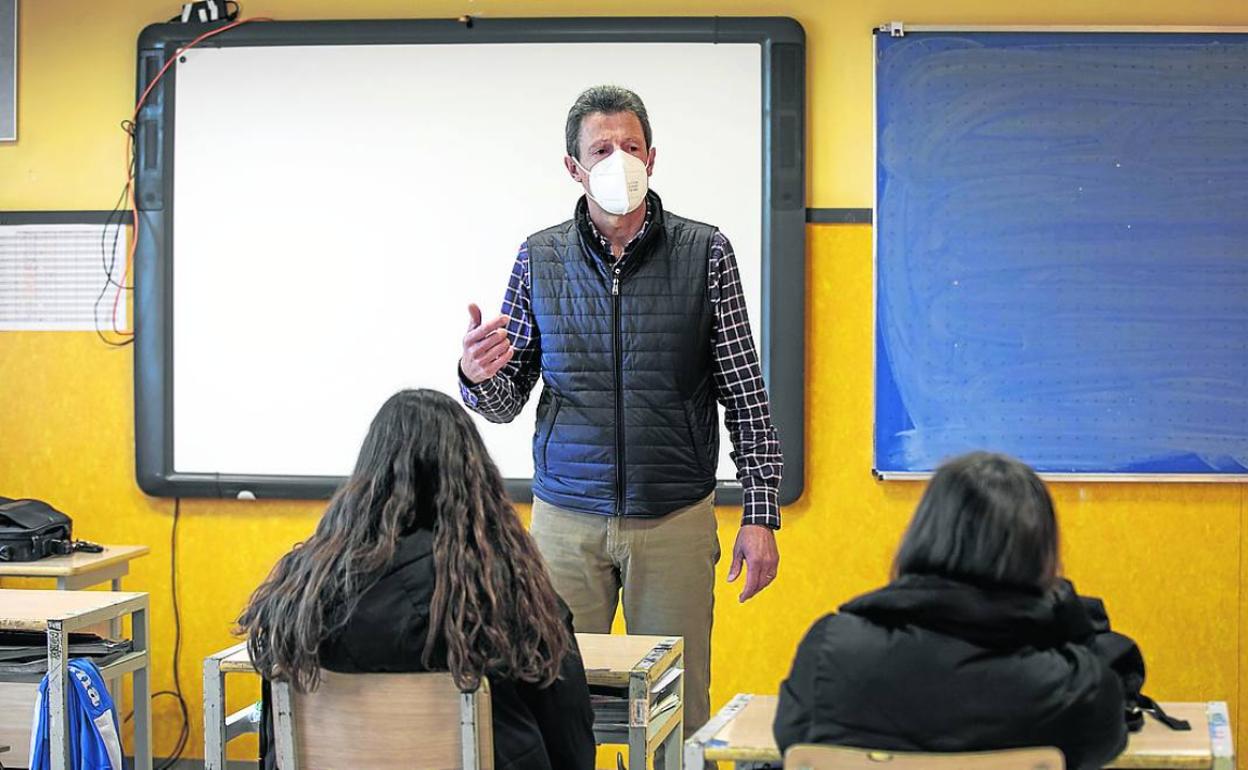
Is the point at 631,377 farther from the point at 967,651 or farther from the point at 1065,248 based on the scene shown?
the point at 1065,248

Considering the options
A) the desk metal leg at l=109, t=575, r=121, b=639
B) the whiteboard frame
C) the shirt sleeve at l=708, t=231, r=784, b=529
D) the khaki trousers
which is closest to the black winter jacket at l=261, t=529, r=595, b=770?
the khaki trousers

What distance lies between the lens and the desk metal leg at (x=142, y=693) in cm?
326

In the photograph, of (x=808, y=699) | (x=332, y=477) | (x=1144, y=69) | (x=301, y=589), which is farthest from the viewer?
(x=332, y=477)

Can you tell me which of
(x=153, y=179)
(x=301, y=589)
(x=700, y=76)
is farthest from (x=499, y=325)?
(x=153, y=179)

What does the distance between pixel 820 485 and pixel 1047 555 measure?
2.27 meters

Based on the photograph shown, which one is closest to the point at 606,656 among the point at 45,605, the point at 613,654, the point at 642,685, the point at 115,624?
the point at 613,654

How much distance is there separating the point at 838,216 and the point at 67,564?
7.56ft

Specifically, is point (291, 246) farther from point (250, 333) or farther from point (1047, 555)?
point (1047, 555)

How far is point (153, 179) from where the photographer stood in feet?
13.9

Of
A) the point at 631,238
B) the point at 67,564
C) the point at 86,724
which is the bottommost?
the point at 86,724

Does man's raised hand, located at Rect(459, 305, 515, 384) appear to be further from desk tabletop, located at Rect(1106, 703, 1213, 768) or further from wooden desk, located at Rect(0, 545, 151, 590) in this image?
wooden desk, located at Rect(0, 545, 151, 590)

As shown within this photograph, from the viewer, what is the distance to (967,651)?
1775 millimetres

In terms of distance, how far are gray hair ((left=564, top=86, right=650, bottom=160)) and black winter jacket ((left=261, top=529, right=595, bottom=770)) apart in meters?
1.12

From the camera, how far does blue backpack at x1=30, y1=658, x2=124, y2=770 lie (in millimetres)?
2830
